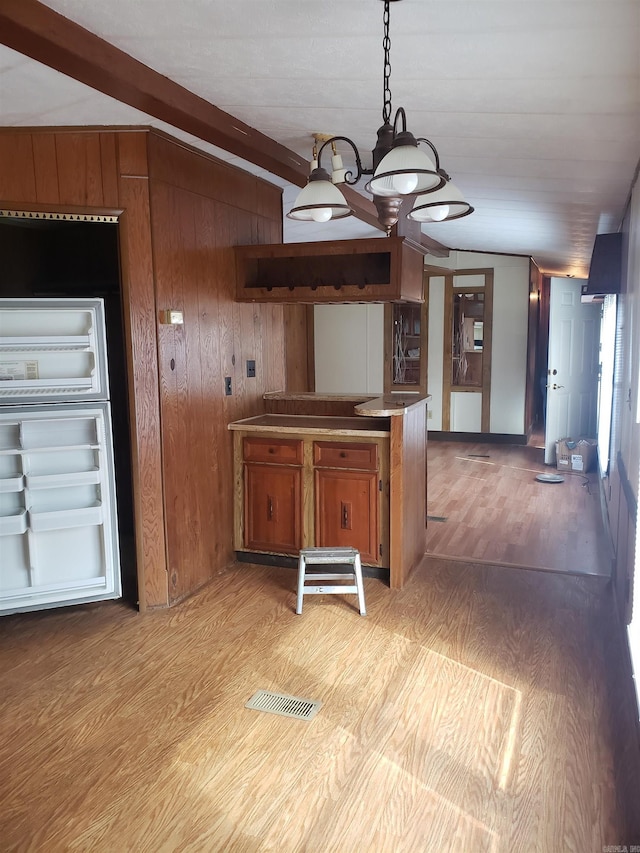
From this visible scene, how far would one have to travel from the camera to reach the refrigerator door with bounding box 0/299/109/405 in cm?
318

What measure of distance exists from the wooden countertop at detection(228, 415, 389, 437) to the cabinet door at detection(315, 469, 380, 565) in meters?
0.25

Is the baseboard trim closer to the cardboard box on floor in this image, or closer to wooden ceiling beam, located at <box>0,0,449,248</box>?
the cardboard box on floor

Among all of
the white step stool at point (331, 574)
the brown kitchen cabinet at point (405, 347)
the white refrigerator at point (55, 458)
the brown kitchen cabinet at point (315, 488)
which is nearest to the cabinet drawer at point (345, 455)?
the brown kitchen cabinet at point (315, 488)

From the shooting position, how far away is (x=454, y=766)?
216 centimetres

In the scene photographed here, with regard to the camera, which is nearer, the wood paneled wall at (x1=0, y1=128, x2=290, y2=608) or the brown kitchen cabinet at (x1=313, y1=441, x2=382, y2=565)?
the wood paneled wall at (x1=0, y1=128, x2=290, y2=608)

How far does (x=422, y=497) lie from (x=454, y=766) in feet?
6.95

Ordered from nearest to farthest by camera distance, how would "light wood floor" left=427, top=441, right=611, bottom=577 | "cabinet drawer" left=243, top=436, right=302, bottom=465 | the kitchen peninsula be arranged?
1. the kitchen peninsula
2. "cabinet drawer" left=243, top=436, right=302, bottom=465
3. "light wood floor" left=427, top=441, right=611, bottom=577

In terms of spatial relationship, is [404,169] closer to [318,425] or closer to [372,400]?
[318,425]

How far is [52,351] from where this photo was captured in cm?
325

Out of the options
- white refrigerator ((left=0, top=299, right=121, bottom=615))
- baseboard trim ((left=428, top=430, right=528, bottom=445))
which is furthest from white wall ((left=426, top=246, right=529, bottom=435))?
white refrigerator ((left=0, top=299, right=121, bottom=615))

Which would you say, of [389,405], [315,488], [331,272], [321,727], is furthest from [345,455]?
[321,727]

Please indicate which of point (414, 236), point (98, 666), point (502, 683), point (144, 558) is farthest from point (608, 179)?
point (98, 666)

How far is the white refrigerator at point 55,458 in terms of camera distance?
10.5 ft

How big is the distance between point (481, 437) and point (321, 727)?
660 cm
